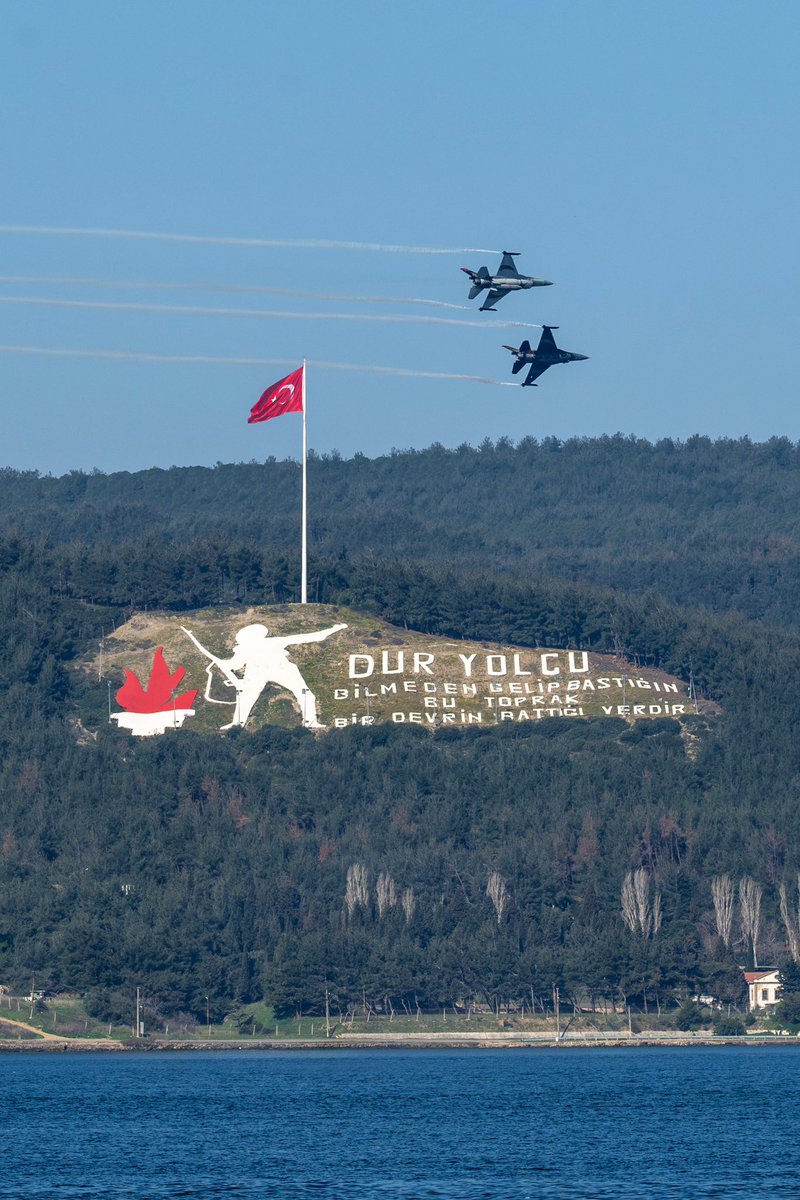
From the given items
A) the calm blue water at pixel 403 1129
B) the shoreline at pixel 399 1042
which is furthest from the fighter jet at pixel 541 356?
the shoreline at pixel 399 1042

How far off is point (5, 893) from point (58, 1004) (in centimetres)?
1838

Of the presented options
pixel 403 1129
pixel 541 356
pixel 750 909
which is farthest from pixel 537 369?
pixel 750 909

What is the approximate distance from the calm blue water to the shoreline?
8.17 m

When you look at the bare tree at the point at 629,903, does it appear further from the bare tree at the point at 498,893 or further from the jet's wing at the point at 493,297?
the jet's wing at the point at 493,297

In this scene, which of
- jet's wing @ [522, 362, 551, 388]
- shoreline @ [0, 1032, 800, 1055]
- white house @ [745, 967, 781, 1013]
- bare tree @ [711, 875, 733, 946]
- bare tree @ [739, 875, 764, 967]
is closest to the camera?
jet's wing @ [522, 362, 551, 388]

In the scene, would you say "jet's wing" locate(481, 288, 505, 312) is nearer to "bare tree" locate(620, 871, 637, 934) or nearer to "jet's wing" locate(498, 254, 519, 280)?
"jet's wing" locate(498, 254, 519, 280)

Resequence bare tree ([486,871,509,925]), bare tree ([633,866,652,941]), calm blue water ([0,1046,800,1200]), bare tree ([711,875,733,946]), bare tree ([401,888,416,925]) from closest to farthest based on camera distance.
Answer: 1. calm blue water ([0,1046,800,1200])
2. bare tree ([401,888,416,925])
3. bare tree ([633,866,652,941])
4. bare tree ([486,871,509,925])
5. bare tree ([711,875,733,946])

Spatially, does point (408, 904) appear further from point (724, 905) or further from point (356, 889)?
point (724, 905)

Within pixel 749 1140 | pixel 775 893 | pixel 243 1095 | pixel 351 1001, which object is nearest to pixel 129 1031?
pixel 351 1001

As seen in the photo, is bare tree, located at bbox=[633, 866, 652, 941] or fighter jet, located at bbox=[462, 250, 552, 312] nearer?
fighter jet, located at bbox=[462, 250, 552, 312]

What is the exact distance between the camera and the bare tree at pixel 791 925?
178m

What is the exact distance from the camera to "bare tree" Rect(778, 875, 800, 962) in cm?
17850

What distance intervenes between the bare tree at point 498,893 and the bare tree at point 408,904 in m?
6.99

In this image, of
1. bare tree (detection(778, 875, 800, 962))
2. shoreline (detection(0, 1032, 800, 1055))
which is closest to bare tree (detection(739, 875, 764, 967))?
bare tree (detection(778, 875, 800, 962))
